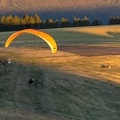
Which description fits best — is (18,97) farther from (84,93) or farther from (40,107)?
(84,93)

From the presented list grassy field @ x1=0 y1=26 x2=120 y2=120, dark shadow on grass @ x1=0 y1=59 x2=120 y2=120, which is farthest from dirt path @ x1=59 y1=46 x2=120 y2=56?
dark shadow on grass @ x1=0 y1=59 x2=120 y2=120

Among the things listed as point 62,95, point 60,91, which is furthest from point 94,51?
point 62,95

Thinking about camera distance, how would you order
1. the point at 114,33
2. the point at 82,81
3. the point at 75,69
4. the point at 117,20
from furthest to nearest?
the point at 117,20 → the point at 114,33 → the point at 75,69 → the point at 82,81

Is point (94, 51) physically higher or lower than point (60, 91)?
lower

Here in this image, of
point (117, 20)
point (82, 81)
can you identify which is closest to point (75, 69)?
point (82, 81)

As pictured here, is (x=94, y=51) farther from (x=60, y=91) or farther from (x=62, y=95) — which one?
(x=62, y=95)

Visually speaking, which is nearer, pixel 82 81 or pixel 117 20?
pixel 82 81

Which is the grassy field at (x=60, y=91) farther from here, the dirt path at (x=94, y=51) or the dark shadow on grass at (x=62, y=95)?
the dirt path at (x=94, y=51)

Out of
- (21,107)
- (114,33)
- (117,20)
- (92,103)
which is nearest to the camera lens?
(21,107)

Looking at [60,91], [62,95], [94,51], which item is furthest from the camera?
[94,51]

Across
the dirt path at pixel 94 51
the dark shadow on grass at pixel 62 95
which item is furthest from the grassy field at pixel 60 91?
the dirt path at pixel 94 51
